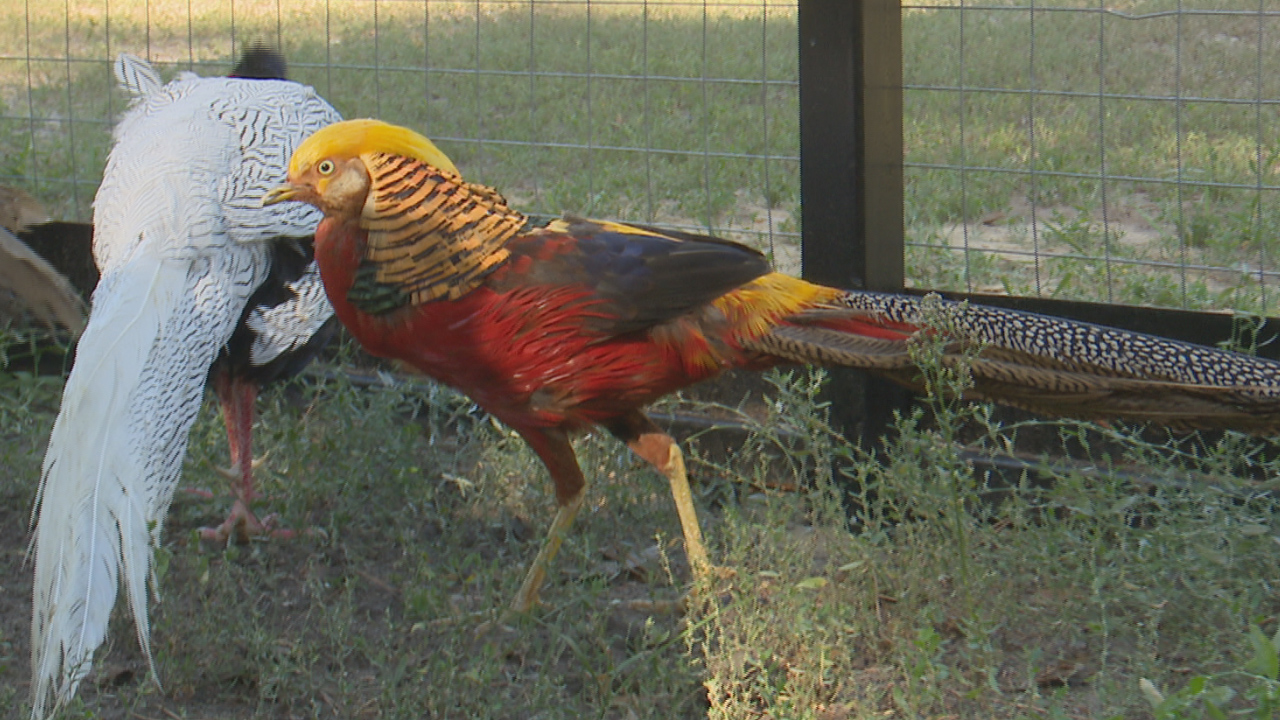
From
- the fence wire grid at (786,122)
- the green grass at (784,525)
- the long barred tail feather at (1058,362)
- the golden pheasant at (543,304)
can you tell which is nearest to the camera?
the long barred tail feather at (1058,362)

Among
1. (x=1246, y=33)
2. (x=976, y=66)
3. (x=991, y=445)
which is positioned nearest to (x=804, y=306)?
(x=991, y=445)

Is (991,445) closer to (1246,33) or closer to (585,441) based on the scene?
(585,441)

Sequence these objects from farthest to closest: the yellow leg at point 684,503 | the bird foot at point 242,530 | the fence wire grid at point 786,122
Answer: the fence wire grid at point 786,122 → the bird foot at point 242,530 → the yellow leg at point 684,503

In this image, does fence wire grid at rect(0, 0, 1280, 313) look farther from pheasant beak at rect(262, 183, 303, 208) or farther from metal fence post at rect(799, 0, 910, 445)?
pheasant beak at rect(262, 183, 303, 208)

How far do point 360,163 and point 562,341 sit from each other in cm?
52

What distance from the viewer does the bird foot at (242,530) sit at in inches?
134

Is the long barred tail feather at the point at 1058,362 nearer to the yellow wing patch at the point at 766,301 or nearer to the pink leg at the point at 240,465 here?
the yellow wing patch at the point at 766,301

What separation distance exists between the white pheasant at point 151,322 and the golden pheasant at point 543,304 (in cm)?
44

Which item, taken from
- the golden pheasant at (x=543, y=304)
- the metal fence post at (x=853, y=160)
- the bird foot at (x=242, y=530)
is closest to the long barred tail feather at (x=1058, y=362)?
the golden pheasant at (x=543, y=304)

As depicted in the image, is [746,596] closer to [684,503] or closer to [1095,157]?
[684,503]

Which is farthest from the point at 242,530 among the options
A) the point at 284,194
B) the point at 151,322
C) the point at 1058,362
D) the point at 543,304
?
the point at 1058,362

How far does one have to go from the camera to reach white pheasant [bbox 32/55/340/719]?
257cm

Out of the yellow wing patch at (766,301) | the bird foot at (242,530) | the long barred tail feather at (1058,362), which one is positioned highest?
the yellow wing patch at (766,301)

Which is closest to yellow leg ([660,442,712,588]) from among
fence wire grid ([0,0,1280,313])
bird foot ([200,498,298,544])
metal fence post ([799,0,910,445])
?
metal fence post ([799,0,910,445])
